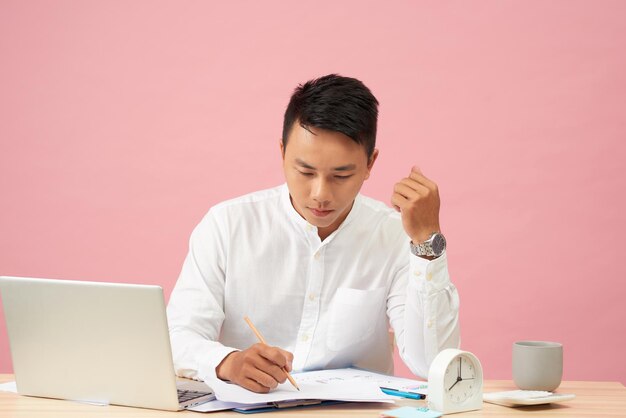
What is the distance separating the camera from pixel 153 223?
11.6 feet

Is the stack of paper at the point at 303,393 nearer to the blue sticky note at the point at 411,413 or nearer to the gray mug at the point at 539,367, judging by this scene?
the blue sticky note at the point at 411,413

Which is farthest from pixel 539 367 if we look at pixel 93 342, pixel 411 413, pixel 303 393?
pixel 93 342

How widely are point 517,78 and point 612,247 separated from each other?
0.72m

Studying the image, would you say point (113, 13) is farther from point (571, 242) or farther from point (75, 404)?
point (75, 404)

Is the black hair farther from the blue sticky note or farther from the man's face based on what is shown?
the blue sticky note

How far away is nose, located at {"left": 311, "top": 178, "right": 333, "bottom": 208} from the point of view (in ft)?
6.47

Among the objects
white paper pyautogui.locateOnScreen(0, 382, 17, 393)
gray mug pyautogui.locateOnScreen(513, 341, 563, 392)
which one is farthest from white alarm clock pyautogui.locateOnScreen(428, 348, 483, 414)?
white paper pyautogui.locateOnScreen(0, 382, 17, 393)

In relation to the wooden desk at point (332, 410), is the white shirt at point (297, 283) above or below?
above

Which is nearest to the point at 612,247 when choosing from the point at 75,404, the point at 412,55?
the point at 412,55

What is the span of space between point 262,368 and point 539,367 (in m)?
0.56

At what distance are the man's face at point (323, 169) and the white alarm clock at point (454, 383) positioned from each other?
48cm

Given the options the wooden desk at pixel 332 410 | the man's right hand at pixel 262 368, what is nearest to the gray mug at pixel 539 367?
the wooden desk at pixel 332 410

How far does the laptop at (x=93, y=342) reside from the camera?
1.57 meters

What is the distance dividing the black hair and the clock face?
0.58 metres
